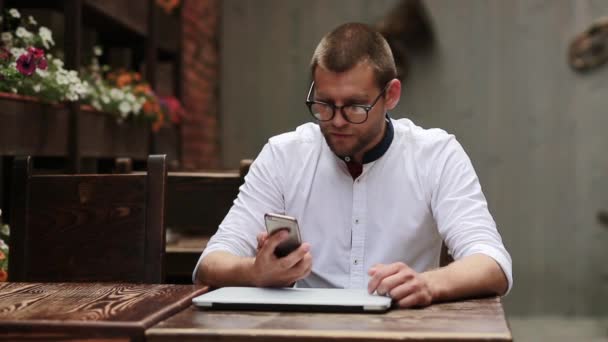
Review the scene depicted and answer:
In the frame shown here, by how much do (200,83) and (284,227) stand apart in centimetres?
404

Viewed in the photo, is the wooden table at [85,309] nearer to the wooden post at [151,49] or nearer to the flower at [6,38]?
the flower at [6,38]

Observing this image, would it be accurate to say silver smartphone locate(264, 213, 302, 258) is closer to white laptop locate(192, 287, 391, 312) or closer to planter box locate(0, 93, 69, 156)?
white laptop locate(192, 287, 391, 312)

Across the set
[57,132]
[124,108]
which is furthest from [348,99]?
[124,108]

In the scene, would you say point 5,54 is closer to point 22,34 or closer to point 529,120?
point 22,34

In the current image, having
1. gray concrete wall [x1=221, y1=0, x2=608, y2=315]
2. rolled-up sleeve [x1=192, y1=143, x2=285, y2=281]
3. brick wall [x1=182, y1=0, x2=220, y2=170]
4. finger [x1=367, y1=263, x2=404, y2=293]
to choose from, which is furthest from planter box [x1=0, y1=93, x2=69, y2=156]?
gray concrete wall [x1=221, y1=0, x2=608, y2=315]

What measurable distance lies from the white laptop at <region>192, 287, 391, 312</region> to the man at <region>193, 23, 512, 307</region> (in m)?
0.31

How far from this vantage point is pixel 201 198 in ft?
8.22

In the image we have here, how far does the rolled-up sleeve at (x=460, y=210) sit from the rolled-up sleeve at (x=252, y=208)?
0.39 metres

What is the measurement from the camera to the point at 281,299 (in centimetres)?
136

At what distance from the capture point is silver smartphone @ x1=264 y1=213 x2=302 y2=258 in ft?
4.79

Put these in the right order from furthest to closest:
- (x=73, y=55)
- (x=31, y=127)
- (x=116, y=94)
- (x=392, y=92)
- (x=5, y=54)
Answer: (x=116, y=94) < (x=73, y=55) < (x=31, y=127) < (x=5, y=54) < (x=392, y=92)

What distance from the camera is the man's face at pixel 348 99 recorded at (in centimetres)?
183

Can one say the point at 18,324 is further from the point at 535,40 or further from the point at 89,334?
the point at 535,40

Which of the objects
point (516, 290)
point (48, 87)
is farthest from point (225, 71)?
point (48, 87)
